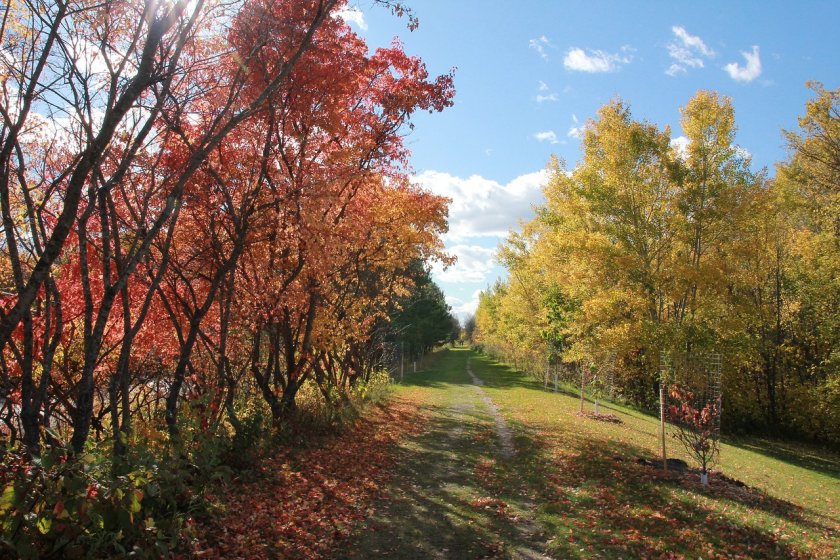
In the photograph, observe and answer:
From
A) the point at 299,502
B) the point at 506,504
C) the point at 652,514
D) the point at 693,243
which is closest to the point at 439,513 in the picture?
the point at 506,504

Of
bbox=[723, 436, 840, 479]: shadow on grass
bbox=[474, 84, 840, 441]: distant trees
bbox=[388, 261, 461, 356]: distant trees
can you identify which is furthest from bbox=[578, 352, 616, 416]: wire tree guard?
bbox=[388, 261, 461, 356]: distant trees

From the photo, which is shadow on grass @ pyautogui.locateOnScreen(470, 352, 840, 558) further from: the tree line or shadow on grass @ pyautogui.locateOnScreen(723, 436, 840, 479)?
shadow on grass @ pyautogui.locateOnScreen(723, 436, 840, 479)

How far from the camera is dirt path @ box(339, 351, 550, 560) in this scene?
593 cm

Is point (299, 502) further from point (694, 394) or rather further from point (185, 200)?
point (694, 394)

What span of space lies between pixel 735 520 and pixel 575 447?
16.2ft

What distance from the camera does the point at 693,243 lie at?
17.3m

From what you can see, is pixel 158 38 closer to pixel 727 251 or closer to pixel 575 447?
pixel 575 447

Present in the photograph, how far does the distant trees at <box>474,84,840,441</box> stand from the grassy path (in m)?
4.54

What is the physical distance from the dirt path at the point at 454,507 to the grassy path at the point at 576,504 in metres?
0.02

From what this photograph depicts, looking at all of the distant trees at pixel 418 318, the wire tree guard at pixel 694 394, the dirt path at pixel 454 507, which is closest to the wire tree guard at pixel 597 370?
the dirt path at pixel 454 507

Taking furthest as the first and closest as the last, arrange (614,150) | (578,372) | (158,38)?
1. (578,372)
2. (614,150)
3. (158,38)

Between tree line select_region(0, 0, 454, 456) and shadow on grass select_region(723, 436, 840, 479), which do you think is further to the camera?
shadow on grass select_region(723, 436, 840, 479)

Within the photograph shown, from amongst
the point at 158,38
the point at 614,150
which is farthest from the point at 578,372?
the point at 158,38

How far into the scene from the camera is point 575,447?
1217 centimetres
